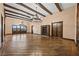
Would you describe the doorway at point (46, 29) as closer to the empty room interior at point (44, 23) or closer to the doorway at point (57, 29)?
the empty room interior at point (44, 23)

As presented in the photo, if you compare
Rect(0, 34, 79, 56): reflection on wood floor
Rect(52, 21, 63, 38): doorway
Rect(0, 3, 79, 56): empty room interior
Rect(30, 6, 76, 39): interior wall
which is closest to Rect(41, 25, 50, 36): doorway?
Rect(0, 3, 79, 56): empty room interior

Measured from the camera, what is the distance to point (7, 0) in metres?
2.91

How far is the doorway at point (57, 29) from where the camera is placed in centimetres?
1015

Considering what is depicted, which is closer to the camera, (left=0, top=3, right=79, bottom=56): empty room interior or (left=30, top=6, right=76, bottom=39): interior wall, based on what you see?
(left=0, top=3, right=79, bottom=56): empty room interior

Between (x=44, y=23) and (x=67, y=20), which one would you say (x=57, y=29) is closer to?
(x=67, y=20)

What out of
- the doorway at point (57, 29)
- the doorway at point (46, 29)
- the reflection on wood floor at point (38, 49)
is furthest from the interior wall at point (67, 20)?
the reflection on wood floor at point (38, 49)

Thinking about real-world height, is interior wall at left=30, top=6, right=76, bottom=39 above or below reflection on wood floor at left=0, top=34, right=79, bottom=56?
above

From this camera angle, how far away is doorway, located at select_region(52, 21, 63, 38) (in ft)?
33.3

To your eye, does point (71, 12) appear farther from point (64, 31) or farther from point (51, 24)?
point (51, 24)

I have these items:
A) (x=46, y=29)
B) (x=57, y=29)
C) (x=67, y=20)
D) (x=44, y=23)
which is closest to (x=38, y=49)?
(x=67, y=20)

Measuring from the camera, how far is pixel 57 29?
1088 cm

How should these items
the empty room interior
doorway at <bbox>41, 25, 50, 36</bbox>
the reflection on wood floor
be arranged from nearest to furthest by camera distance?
the reflection on wood floor
the empty room interior
doorway at <bbox>41, 25, 50, 36</bbox>

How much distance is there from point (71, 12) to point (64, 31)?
166cm

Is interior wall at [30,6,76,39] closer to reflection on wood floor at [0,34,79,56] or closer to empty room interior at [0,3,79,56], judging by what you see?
empty room interior at [0,3,79,56]
